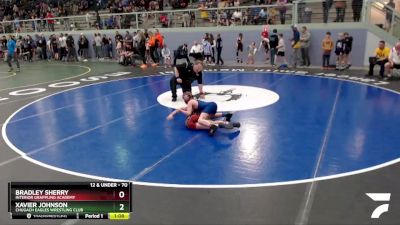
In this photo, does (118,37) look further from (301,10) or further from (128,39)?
(301,10)

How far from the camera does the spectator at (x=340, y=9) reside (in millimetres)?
15516

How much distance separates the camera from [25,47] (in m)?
24.9

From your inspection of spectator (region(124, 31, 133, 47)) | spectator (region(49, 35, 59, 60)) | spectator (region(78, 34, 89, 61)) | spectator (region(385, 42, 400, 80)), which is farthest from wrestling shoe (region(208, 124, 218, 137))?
spectator (region(49, 35, 59, 60))

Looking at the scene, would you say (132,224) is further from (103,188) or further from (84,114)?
(84,114)

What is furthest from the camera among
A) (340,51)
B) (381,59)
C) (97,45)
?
(97,45)

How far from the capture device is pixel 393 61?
496 inches

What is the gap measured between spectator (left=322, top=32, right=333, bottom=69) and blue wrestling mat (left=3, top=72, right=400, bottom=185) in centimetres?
398

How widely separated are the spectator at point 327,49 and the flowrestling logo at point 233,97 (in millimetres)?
5417

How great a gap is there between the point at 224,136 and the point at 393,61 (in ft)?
28.2

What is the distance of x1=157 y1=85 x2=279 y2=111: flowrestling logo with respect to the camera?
31.1ft

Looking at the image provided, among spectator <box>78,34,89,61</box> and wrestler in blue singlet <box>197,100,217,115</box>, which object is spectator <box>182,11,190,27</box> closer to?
spectator <box>78,34,89,61</box>

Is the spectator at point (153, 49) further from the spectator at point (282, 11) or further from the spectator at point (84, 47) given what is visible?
the spectator at point (282, 11)

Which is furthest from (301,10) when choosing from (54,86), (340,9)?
(54,86)
